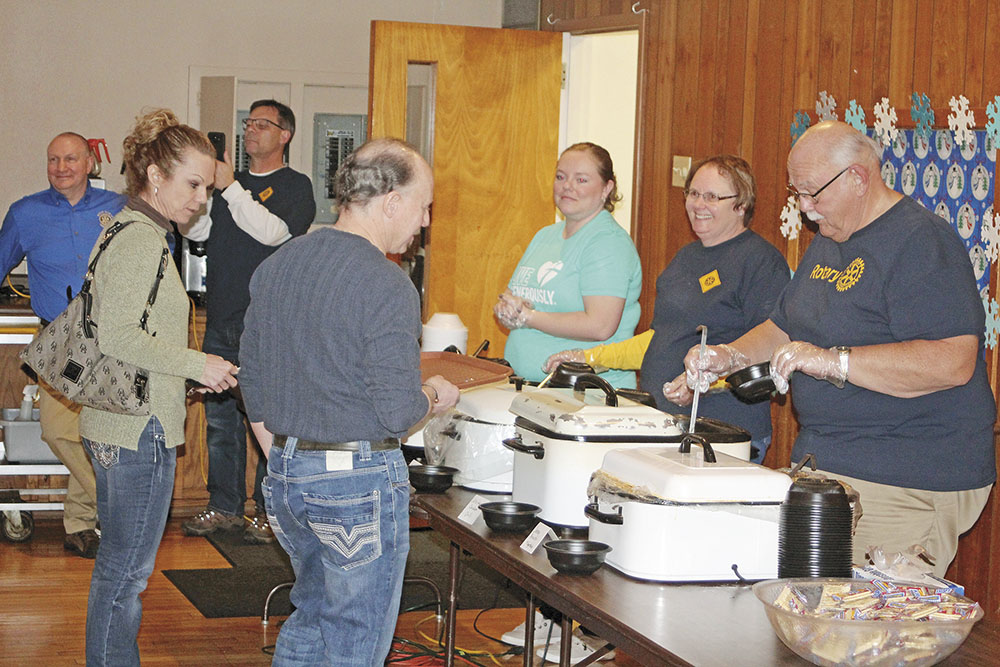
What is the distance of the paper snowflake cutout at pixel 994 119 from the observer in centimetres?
327

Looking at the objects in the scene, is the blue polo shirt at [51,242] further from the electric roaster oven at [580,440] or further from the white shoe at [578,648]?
the electric roaster oven at [580,440]

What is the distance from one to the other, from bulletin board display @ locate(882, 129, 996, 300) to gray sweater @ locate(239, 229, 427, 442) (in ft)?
6.03

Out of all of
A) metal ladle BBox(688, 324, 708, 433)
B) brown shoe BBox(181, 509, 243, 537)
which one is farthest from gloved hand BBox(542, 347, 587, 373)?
brown shoe BBox(181, 509, 243, 537)

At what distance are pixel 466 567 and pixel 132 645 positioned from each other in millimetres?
2083

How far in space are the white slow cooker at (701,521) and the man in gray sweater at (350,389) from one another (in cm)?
45

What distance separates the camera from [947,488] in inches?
96.7

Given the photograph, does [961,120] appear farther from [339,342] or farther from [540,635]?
[339,342]

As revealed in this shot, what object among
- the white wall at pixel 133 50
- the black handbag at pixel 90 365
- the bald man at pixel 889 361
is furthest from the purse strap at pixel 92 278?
the white wall at pixel 133 50

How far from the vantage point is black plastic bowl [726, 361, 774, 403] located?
2.44 meters

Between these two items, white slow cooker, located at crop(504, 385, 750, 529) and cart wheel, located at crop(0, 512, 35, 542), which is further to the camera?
cart wheel, located at crop(0, 512, 35, 542)

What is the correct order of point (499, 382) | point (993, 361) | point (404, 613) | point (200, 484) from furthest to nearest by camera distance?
point (200, 484)
point (404, 613)
point (993, 361)
point (499, 382)

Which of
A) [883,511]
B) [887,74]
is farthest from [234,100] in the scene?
[883,511]

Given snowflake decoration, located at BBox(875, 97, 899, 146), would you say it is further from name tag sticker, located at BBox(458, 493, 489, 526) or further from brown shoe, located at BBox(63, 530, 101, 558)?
brown shoe, located at BBox(63, 530, 101, 558)

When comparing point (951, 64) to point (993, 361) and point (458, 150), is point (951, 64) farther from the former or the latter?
point (458, 150)
